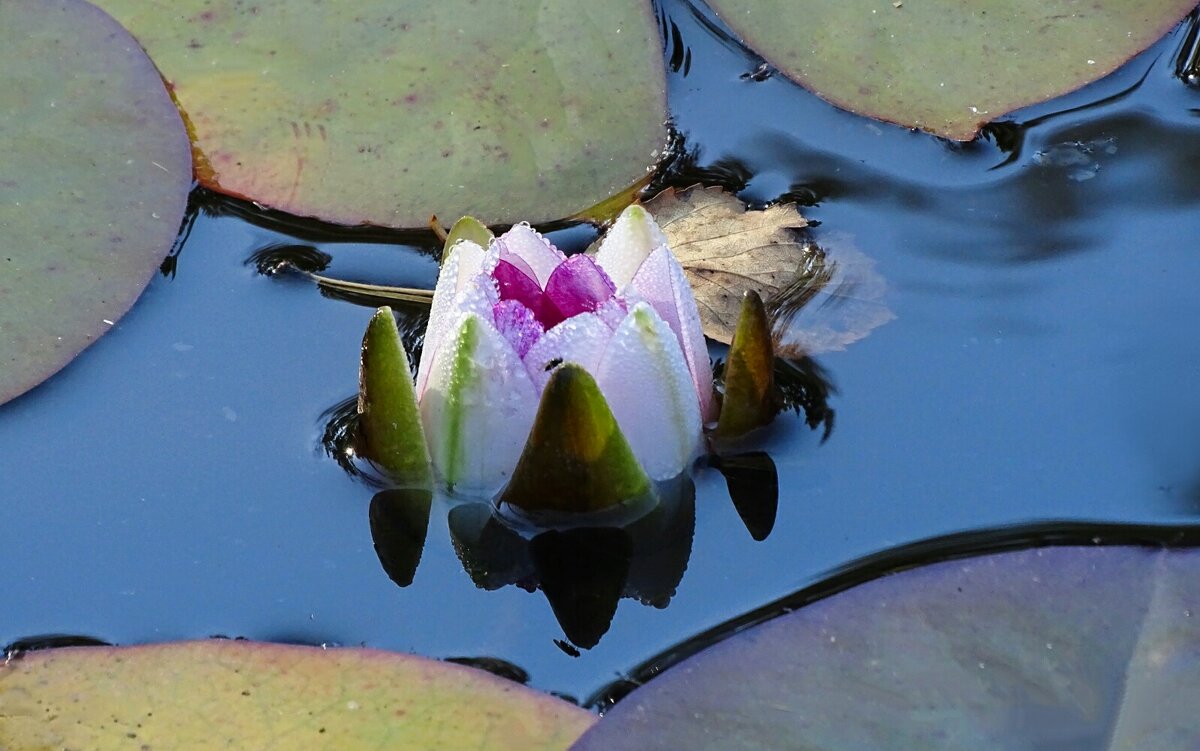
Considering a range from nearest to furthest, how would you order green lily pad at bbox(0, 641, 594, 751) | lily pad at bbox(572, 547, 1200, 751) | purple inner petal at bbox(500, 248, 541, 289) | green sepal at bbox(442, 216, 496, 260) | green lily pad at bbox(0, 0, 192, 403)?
lily pad at bbox(572, 547, 1200, 751)
green lily pad at bbox(0, 641, 594, 751)
purple inner petal at bbox(500, 248, 541, 289)
green sepal at bbox(442, 216, 496, 260)
green lily pad at bbox(0, 0, 192, 403)

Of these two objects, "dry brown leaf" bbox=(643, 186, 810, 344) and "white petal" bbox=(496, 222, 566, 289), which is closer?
"white petal" bbox=(496, 222, 566, 289)

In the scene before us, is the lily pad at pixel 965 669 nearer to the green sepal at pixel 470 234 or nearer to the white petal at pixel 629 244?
the white petal at pixel 629 244

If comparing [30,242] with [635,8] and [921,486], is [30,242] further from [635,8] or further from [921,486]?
[921,486]

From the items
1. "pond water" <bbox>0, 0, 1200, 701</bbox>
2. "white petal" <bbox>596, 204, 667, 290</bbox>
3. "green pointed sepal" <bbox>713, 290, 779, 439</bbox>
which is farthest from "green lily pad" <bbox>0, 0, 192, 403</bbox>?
"green pointed sepal" <bbox>713, 290, 779, 439</bbox>

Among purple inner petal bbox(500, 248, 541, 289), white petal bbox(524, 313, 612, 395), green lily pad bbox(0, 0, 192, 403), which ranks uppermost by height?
green lily pad bbox(0, 0, 192, 403)

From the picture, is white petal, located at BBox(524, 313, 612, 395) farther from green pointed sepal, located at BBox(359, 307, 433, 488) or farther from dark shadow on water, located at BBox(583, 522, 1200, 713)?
dark shadow on water, located at BBox(583, 522, 1200, 713)

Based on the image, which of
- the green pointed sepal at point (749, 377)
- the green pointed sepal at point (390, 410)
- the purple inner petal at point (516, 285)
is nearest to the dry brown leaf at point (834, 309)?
the green pointed sepal at point (749, 377)
